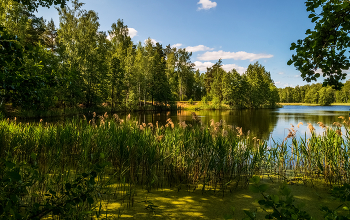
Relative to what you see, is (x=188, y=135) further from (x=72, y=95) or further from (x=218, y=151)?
(x=72, y=95)

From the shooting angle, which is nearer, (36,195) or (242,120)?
(36,195)

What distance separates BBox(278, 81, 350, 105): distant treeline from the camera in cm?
8390

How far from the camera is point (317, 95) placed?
92500 millimetres

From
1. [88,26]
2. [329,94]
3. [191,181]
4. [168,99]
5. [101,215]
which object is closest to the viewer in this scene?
[101,215]

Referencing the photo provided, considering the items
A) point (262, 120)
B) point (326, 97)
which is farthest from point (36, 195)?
point (326, 97)

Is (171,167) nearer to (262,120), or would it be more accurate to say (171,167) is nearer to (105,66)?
(262,120)

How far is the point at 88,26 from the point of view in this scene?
27.9 metres

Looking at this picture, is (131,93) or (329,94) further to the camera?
(329,94)

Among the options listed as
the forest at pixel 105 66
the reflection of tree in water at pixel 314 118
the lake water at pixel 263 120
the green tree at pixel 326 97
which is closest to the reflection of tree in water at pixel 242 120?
the lake water at pixel 263 120

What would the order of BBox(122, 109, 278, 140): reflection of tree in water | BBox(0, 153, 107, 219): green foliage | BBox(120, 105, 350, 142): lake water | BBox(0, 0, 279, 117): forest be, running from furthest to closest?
BBox(0, 0, 279, 117): forest
BBox(122, 109, 278, 140): reflection of tree in water
BBox(120, 105, 350, 142): lake water
BBox(0, 153, 107, 219): green foliage

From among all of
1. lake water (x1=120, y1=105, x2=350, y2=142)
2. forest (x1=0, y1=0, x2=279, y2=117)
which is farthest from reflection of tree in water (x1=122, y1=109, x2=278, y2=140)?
forest (x1=0, y1=0, x2=279, y2=117)

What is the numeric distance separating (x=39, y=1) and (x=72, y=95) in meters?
22.5

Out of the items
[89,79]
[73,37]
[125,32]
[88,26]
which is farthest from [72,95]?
[125,32]

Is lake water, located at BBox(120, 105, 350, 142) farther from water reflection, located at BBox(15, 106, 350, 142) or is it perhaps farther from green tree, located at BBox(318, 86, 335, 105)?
green tree, located at BBox(318, 86, 335, 105)
